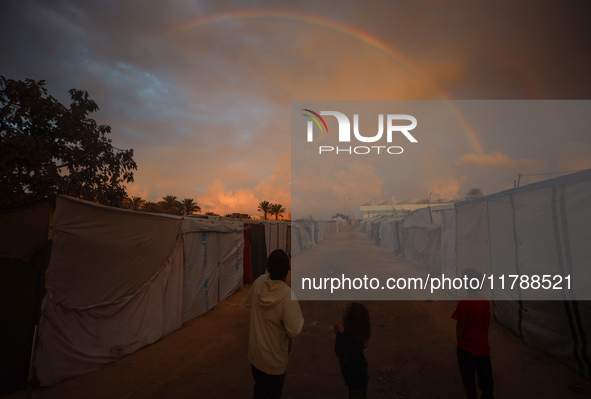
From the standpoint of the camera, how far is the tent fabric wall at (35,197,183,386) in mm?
3852

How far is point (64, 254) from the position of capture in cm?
394

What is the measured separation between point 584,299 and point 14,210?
854cm

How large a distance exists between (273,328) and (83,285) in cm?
358

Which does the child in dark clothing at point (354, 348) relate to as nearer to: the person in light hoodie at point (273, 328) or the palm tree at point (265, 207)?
the person in light hoodie at point (273, 328)

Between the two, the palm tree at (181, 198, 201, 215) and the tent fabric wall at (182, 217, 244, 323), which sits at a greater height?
the palm tree at (181, 198, 201, 215)

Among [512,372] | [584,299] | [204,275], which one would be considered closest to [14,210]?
[204,275]

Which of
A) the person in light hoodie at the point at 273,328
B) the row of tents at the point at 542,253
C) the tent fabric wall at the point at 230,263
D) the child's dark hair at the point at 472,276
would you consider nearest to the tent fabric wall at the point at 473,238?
the row of tents at the point at 542,253

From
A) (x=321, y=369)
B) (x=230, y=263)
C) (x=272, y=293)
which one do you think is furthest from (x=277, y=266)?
(x=230, y=263)

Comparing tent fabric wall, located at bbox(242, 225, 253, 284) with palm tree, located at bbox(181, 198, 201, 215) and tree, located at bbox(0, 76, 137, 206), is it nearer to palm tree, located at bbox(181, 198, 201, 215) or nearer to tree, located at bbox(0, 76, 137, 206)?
tree, located at bbox(0, 76, 137, 206)

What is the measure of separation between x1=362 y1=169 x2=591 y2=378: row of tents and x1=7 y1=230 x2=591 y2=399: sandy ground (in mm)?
387

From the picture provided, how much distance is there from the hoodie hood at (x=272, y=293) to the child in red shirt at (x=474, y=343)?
6.88 feet

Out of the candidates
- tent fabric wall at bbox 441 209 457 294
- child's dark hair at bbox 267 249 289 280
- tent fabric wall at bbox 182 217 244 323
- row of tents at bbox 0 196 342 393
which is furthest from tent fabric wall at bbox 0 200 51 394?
tent fabric wall at bbox 441 209 457 294

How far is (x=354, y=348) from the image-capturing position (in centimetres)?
268

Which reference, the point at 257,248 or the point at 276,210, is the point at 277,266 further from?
the point at 276,210
